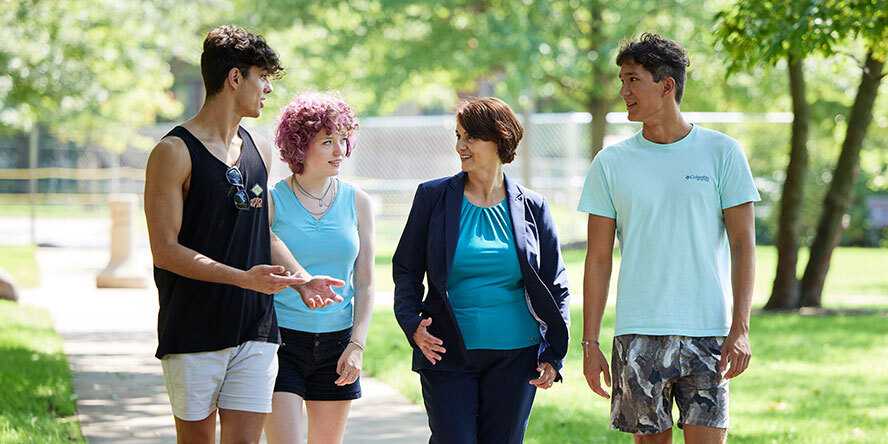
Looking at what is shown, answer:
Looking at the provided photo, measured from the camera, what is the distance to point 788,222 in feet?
55.0

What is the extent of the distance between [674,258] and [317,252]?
4.64 ft

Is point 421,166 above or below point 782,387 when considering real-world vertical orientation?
below

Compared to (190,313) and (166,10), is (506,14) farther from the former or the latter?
(190,313)

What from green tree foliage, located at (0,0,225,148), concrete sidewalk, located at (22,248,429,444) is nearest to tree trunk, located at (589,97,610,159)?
green tree foliage, located at (0,0,225,148)

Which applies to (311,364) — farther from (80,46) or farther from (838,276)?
(838,276)

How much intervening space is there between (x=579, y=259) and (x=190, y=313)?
19736mm

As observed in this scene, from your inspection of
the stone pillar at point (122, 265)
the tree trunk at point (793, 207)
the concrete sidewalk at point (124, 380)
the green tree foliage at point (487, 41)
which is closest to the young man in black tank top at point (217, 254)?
the concrete sidewalk at point (124, 380)

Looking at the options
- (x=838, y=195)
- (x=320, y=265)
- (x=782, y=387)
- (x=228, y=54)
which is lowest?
(x=782, y=387)

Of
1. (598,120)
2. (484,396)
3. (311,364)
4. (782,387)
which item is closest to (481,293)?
(484,396)

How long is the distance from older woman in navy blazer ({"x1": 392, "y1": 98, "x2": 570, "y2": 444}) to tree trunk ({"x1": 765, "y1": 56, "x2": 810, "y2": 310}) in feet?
39.2

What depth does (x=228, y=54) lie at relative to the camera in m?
4.73

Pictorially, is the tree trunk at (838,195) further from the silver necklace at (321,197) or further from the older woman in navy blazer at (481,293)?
the older woman in navy blazer at (481,293)

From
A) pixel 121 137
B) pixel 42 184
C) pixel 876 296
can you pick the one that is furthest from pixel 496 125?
pixel 42 184

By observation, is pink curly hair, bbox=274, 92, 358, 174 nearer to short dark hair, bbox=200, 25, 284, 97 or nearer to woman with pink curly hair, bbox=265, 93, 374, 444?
woman with pink curly hair, bbox=265, 93, 374, 444
